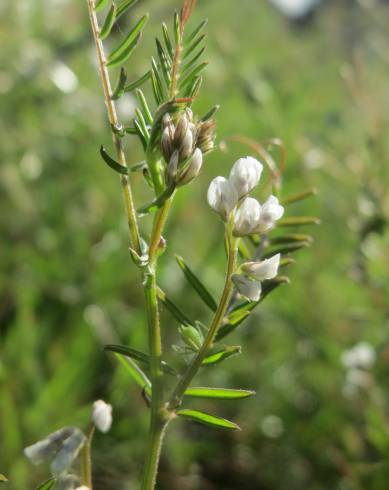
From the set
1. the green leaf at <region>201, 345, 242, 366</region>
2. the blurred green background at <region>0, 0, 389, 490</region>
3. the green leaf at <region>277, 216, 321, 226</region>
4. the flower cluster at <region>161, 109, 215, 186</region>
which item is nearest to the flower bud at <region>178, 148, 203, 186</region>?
the flower cluster at <region>161, 109, 215, 186</region>

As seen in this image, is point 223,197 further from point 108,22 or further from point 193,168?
point 108,22

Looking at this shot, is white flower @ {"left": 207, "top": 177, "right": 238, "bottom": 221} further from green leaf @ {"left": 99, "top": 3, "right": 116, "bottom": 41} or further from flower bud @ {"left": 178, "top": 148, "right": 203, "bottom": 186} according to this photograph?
green leaf @ {"left": 99, "top": 3, "right": 116, "bottom": 41}

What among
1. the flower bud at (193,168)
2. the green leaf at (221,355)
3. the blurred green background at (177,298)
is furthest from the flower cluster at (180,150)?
the blurred green background at (177,298)

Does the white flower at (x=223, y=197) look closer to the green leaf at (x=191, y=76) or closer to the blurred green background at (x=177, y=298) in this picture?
the green leaf at (x=191, y=76)

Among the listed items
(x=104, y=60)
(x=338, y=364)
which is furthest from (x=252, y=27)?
(x=104, y=60)

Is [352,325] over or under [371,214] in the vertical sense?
under

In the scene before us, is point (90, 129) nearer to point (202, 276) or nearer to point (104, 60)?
point (202, 276)
